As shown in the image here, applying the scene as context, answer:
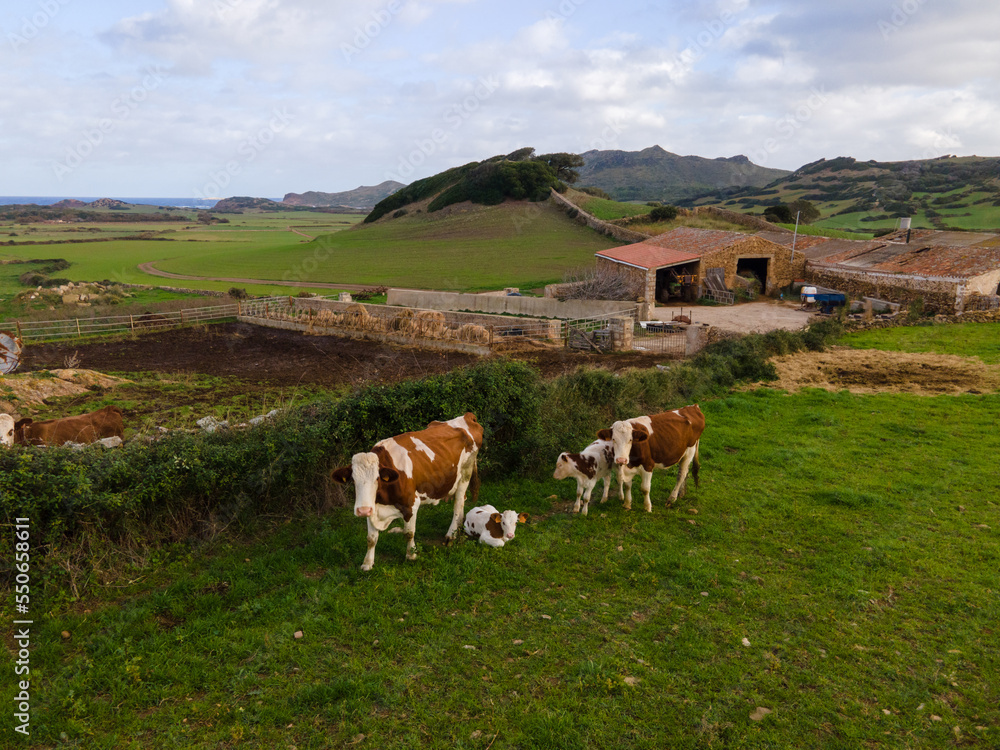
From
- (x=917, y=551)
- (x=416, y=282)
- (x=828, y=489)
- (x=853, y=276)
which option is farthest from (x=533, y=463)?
(x=416, y=282)

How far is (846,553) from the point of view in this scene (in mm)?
6777

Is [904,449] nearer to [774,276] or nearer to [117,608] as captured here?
[117,608]

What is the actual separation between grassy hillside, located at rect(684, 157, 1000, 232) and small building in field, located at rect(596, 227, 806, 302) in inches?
1623

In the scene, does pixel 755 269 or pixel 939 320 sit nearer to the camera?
pixel 939 320

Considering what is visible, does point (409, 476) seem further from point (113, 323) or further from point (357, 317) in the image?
point (113, 323)

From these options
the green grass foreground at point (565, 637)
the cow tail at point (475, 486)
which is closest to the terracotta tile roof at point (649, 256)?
the green grass foreground at point (565, 637)

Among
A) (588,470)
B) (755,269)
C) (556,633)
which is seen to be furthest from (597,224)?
(556,633)

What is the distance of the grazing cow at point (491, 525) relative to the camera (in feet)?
22.5

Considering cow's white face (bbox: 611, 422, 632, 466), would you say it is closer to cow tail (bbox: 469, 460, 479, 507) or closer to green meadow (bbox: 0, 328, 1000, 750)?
green meadow (bbox: 0, 328, 1000, 750)

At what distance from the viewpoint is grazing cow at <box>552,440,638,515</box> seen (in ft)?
26.0

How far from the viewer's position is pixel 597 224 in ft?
186

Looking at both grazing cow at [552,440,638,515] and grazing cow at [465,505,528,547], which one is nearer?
grazing cow at [465,505,528,547]

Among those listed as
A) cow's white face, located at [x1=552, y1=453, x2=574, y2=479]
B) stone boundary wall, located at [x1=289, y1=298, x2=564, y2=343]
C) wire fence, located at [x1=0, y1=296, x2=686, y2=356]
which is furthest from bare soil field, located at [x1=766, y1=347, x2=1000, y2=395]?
cow's white face, located at [x1=552, y1=453, x2=574, y2=479]

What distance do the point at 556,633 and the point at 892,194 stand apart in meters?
114
